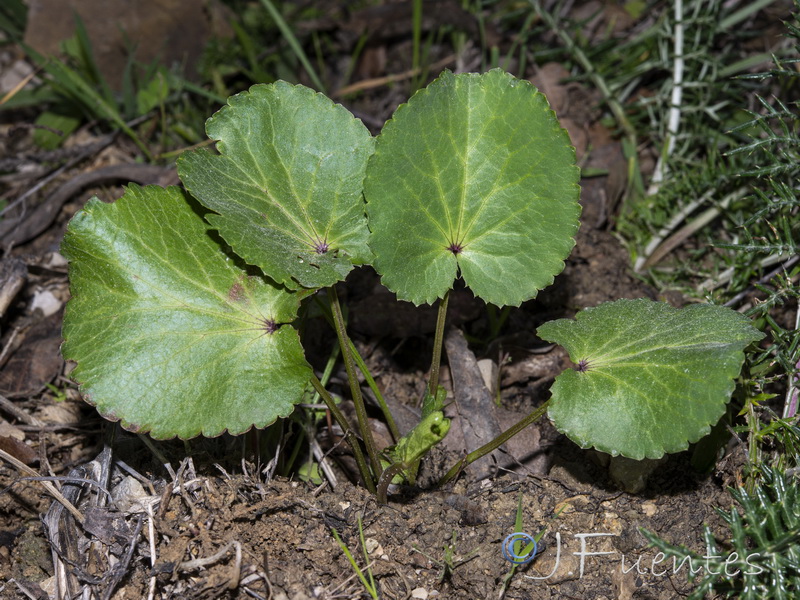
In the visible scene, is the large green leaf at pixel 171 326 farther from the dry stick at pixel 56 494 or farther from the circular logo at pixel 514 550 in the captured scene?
the circular logo at pixel 514 550

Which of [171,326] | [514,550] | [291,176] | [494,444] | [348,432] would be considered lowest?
[514,550]

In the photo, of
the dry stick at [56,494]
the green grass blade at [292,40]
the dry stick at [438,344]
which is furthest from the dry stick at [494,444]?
the green grass blade at [292,40]

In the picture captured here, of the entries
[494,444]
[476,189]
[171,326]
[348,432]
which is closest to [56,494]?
[171,326]

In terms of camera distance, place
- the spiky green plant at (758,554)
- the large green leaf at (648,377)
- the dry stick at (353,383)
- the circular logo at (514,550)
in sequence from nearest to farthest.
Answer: the spiky green plant at (758,554) → the large green leaf at (648,377) → the circular logo at (514,550) → the dry stick at (353,383)

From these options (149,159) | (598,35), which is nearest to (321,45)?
(149,159)

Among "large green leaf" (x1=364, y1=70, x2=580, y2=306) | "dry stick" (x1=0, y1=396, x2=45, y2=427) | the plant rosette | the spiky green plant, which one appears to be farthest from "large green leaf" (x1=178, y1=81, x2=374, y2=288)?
the spiky green plant

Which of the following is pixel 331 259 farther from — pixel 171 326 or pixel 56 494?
pixel 56 494
